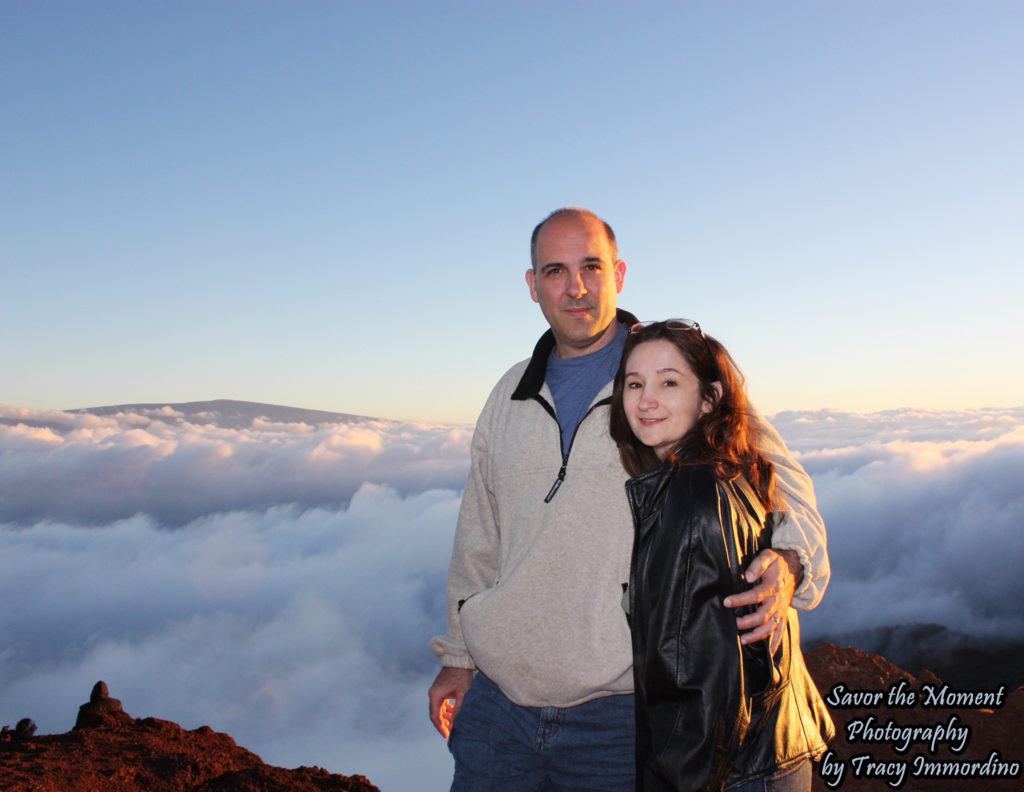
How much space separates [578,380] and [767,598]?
1564 millimetres

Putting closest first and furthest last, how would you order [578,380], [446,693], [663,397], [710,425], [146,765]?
[710,425] < [663,397] < [578,380] < [446,693] < [146,765]

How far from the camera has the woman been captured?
2137 mm

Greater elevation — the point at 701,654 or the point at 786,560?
the point at 786,560

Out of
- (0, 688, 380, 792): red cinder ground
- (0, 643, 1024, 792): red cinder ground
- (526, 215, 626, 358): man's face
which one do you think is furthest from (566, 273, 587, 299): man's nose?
(0, 688, 380, 792): red cinder ground

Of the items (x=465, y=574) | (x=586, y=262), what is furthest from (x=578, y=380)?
(x=465, y=574)

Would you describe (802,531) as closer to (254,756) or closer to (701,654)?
(701,654)

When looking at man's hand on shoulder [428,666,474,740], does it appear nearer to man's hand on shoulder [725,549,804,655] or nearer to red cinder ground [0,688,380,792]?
man's hand on shoulder [725,549,804,655]

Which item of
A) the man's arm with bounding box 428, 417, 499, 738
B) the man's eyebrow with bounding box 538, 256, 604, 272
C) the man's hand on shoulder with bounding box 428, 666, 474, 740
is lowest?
the man's hand on shoulder with bounding box 428, 666, 474, 740

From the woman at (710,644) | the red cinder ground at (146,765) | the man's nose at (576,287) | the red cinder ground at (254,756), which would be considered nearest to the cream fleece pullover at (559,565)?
the woman at (710,644)

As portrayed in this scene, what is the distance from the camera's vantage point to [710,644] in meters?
2.14

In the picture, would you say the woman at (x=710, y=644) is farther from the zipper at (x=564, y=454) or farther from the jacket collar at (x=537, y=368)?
the jacket collar at (x=537, y=368)

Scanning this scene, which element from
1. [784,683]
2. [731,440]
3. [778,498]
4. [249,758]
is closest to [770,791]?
[784,683]

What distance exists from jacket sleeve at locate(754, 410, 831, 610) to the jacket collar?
1.15m

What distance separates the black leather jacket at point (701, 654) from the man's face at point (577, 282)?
1.22 metres
